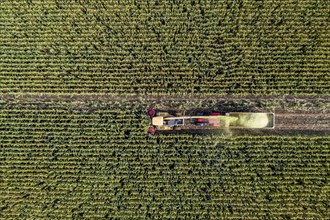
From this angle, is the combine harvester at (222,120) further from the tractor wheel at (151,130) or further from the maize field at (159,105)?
the maize field at (159,105)

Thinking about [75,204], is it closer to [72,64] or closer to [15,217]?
[15,217]

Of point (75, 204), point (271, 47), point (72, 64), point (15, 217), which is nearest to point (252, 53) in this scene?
point (271, 47)

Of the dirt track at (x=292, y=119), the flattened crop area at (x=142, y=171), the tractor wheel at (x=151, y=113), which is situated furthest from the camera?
the tractor wheel at (x=151, y=113)

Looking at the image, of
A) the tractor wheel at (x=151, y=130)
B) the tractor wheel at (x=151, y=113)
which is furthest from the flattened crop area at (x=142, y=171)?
the tractor wheel at (x=151, y=113)

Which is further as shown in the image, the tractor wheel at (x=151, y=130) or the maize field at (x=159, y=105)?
the tractor wheel at (x=151, y=130)

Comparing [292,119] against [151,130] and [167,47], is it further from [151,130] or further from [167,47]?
[167,47]

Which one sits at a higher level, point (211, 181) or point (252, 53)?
point (252, 53)

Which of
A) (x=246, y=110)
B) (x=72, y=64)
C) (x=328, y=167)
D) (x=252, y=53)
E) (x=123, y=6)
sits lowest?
(x=328, y=167)
